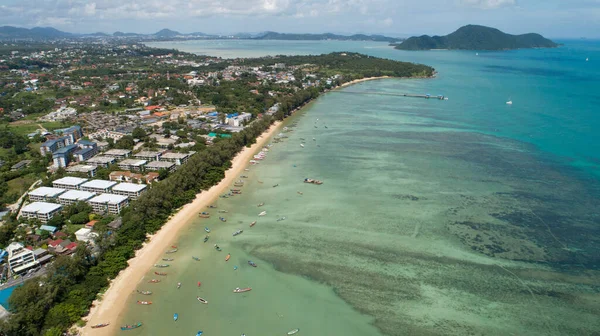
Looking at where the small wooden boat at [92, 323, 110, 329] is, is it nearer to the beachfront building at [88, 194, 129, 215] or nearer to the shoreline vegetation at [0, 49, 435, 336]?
the shoreline vegetation at [0, 49, 435, 336]

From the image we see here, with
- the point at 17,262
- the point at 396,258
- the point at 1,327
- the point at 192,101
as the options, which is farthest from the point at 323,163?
the point at 192,101

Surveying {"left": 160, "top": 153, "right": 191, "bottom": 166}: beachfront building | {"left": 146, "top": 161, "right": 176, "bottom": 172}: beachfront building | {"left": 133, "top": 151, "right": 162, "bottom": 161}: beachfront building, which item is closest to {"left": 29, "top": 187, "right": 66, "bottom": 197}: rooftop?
{"left": 146, "top": 161, "right": 176, "bottom": 172}: beachfront building

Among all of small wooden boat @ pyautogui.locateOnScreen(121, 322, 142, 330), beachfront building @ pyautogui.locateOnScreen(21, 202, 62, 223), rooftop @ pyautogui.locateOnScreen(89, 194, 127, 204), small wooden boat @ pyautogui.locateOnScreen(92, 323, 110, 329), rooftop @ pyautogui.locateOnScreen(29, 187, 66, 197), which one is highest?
rooftop @ pyautogui.locateOnScreen(89, 194, 127, 204)

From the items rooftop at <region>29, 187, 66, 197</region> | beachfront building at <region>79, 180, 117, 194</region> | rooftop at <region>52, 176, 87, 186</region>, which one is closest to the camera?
rooftop at <region>29, 187, 66, 197</region>

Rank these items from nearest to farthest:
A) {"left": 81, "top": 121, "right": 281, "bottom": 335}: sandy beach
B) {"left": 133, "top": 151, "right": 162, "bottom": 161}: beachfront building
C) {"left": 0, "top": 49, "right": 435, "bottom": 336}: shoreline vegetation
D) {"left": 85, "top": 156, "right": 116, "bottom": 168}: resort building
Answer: {"left": 0, "top": 49, "right": 435, "bottom": 336}: shoreline vegetation
{"left": 81, "top": 121, "right": 281, "bottom": 335}: sandy beach
{"left": 85, "top": 156, "right": 116, "bottom": 168}: resort building
{"left": 133, "top": 151, "right": 162, "bottom": 161}: beachfront building

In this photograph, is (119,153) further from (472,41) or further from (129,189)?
(472,41)

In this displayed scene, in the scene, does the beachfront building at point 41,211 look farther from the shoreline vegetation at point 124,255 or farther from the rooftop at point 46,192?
the shoreline vegetation at point 124,255
